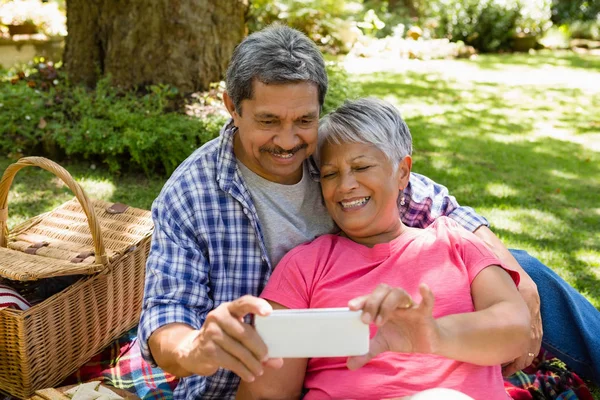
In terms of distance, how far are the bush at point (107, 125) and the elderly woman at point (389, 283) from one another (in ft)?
10.7

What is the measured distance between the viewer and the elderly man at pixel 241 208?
231 cm

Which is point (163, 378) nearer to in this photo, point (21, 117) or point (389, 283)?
point (389, 283)

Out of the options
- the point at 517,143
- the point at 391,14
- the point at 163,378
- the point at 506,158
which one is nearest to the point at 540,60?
the point at 391,14

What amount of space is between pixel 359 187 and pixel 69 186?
4.50ft

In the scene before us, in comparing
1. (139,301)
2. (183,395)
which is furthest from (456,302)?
(139,301)

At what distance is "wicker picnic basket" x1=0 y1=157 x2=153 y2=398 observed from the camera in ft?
9.60

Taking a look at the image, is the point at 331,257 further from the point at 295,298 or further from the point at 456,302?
the point at 456,302

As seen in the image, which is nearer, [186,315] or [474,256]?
[186,315]

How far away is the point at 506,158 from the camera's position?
284 inches

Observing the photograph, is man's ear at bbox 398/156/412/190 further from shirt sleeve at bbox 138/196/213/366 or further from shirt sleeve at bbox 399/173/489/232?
shirt sleeve at bbox 138/196/213/366

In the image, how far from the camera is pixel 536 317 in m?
2.75

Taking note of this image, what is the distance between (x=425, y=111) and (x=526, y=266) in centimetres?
605

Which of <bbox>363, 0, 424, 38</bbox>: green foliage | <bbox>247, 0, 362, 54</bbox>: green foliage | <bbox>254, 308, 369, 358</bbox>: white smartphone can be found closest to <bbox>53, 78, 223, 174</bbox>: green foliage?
<bbox>254, 308, 369, 358</bbox>: white smartphone

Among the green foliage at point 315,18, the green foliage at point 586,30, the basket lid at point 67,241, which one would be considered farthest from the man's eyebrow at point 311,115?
the green foliage at point 586,30
